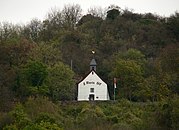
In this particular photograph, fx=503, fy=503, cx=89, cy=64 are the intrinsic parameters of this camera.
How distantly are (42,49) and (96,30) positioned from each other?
51.4 feet

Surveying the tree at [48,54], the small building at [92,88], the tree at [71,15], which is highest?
the tree at [71,15]

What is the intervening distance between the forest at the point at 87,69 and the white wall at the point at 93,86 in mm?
924

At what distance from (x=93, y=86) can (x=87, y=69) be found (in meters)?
6.56

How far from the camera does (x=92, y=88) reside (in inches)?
2140

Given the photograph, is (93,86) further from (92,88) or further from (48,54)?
(48,54)

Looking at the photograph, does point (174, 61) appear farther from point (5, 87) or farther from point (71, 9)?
point (71, 9)

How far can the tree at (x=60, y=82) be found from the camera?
50.2 metres

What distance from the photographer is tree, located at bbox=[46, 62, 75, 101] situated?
50156mm

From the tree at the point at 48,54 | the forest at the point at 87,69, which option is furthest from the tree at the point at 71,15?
the tree at the point at 48,54

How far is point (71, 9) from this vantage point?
244 ft

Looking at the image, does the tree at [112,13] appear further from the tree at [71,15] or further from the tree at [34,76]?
the tree at [34,76]

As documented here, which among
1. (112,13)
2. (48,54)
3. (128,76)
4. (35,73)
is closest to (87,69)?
(48,54)

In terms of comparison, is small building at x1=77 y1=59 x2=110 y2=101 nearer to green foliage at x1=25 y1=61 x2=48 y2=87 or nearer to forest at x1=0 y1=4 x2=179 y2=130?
forest at x1=0 y1=4 x2=179 y2=130

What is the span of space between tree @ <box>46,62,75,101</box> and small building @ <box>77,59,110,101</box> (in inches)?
79.6
